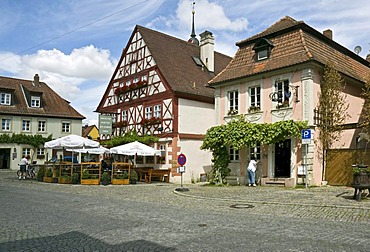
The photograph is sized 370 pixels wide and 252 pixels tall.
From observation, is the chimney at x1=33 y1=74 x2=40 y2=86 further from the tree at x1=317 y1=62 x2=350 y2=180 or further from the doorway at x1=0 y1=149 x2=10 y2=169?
the tree at x1=317 y1=62 x2=350 y2=180

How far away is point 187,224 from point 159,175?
16743 millimetres

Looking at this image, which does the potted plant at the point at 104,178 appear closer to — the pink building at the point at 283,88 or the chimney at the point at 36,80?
the pink building at the point at 283,88

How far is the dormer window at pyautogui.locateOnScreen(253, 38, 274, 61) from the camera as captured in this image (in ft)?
71.1

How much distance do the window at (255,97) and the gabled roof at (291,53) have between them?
3.14 feet

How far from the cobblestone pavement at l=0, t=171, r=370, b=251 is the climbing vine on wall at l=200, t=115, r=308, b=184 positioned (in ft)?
16.8

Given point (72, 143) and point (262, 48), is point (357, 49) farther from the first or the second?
point (72, 143)

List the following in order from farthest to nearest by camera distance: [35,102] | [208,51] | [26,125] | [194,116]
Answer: [35,102] < [26,125] < [208,51] < [194,116]

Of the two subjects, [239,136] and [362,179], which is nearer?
[362,179]

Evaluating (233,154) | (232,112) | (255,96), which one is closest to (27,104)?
(232,112)

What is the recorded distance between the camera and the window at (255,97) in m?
21.7

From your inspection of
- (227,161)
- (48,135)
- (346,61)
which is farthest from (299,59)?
(48,135)

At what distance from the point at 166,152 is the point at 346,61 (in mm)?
12662

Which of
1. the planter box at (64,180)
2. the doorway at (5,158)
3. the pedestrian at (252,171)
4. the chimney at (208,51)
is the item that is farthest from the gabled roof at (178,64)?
the doorway at (5,158)

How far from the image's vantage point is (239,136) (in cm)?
2055
